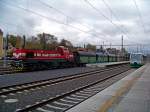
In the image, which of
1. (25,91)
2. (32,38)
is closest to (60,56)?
(25,91)

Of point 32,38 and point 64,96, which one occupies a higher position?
point 32,38

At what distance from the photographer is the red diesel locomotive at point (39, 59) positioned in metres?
31.5

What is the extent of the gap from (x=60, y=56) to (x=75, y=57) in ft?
26.0

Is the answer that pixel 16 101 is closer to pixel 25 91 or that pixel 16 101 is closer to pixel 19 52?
pixel 25 91

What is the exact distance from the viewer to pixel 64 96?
1252cm

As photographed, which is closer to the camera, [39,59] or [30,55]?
[30,55]

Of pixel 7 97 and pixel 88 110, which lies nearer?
pixel 88 110

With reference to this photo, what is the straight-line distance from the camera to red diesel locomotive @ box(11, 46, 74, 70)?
31.5 meters

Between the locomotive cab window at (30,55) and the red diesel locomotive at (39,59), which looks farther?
the locomotive cab window at (30,55)

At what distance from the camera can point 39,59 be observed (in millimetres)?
34062

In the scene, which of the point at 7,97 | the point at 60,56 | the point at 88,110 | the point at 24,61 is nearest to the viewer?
the point at 88,110

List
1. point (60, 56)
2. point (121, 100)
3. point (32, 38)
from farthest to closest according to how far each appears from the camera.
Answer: point (32, 38) < point (60, 56) < point (121, 100)

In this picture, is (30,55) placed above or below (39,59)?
above

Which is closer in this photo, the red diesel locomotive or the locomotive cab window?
the red diesel locomotive
